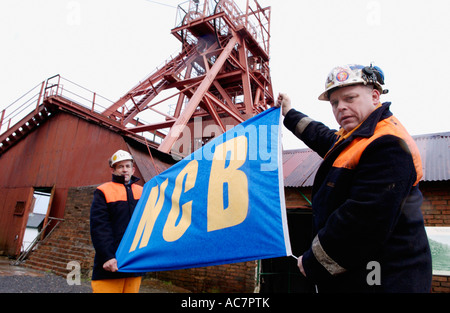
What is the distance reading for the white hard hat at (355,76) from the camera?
5.13ft

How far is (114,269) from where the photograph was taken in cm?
249

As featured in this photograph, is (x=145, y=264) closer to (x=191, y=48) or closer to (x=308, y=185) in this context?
(x=308, y=185)

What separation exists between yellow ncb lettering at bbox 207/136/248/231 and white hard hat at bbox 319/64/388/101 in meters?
0.75

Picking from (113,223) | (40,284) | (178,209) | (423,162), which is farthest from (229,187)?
(40,284)

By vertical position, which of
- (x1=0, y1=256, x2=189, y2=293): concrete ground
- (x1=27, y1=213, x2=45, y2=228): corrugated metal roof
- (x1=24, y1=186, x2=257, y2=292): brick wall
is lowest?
(x1=0, y1=256, x2=189, y2=293): concrete ground

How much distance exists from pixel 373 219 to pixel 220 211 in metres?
0.94

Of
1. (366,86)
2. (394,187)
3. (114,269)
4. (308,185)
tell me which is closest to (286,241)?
(394,187)

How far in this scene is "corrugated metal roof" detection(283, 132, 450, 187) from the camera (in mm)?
5952

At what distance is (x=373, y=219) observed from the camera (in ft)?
3.91

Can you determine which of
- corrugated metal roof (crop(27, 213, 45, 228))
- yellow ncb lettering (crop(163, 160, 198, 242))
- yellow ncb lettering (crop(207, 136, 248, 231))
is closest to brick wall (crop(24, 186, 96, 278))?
yellow ncb lettering (crop(163, 160, 198, 242))

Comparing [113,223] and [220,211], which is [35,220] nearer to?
[113,223]

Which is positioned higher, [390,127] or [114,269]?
[390,127]

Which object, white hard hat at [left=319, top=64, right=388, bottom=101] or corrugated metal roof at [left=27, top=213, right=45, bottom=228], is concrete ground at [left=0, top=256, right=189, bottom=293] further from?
corrugated metal roof at [left=27, top=213, right=45, bottom=228]

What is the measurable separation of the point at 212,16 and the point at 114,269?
11.3 m
